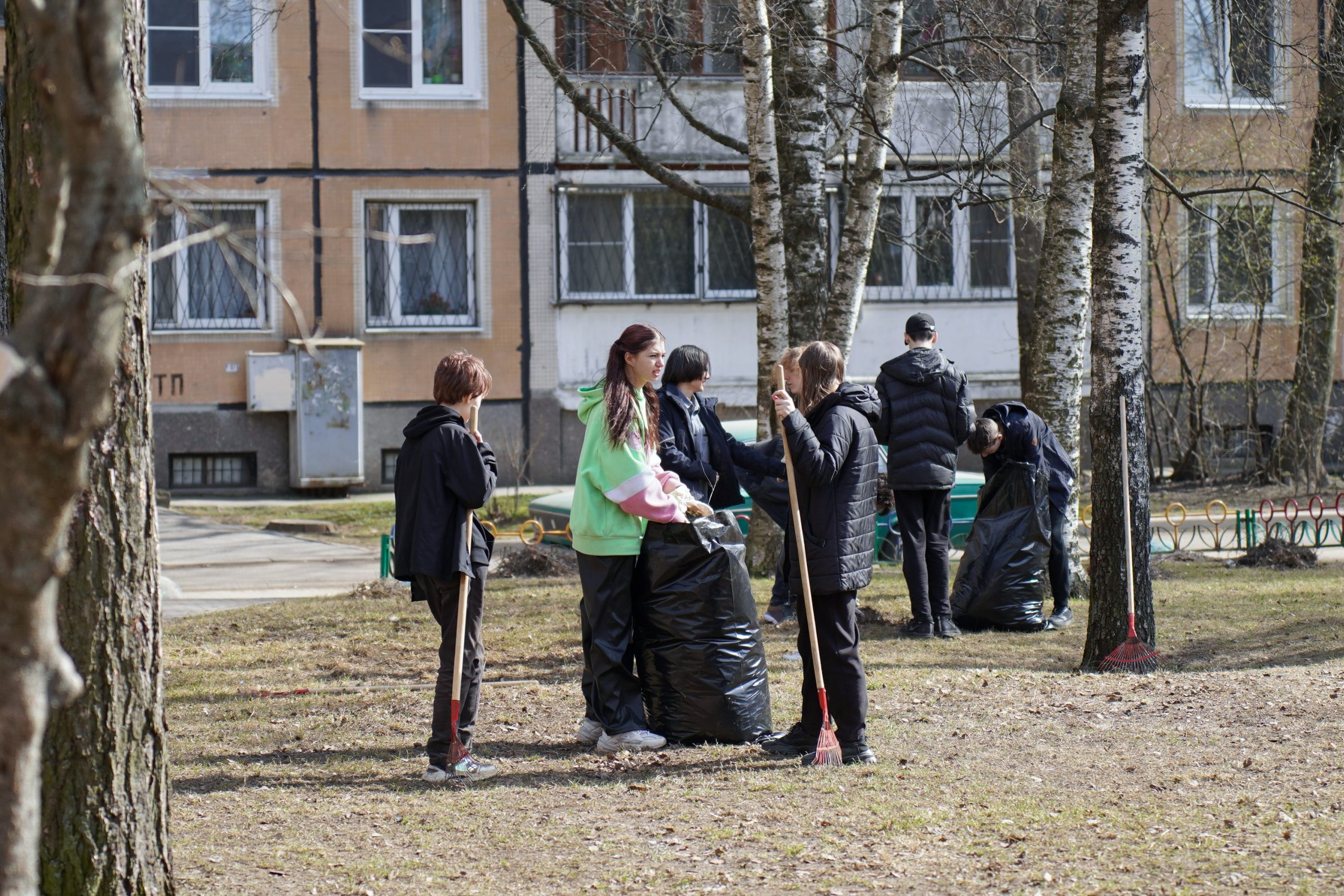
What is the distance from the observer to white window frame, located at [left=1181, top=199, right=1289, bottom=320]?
19234 millimetres

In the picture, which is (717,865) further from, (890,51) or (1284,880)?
(890,51)

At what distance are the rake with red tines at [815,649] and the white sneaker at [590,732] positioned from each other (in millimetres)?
996

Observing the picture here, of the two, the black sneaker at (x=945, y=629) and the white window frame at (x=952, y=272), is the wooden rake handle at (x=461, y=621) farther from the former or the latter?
the white window frame at (x=952, y=272)

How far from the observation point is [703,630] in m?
6.10

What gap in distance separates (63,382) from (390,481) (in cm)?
1863

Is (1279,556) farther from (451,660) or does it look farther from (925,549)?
(451,660)

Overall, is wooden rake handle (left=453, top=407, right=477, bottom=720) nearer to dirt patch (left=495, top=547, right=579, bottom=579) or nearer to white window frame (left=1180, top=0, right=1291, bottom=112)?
dirt patch (left=495, top=547, right=579, bottom=579)

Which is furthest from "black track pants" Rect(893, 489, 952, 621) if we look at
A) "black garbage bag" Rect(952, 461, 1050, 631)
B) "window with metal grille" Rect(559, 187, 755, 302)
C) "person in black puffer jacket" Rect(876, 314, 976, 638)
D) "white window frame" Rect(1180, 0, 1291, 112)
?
"window with metal grille" Rect(559, 187, 755, 302)

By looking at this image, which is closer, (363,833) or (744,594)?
(363,833)

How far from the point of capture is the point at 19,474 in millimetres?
2285

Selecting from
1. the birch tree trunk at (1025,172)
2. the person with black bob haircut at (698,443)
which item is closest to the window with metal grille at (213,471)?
the birch tree trunk at (1025,172)

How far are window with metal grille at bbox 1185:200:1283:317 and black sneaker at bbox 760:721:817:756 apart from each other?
12.2 metres

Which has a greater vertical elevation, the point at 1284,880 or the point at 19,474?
the point at 19,474

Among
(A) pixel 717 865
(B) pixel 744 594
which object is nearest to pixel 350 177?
(B) pixel 744 594
